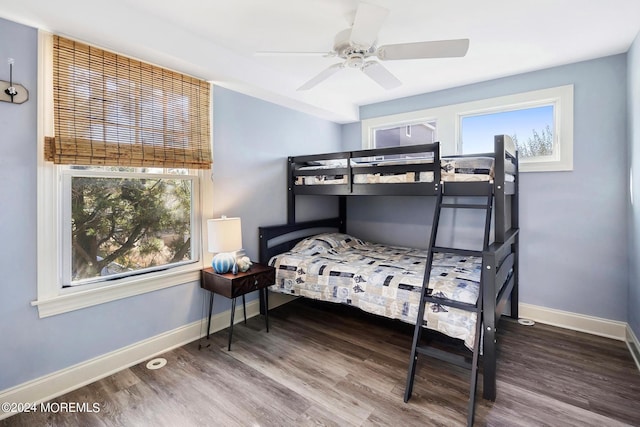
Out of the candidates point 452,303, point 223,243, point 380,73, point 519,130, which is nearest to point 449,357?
point 452,303

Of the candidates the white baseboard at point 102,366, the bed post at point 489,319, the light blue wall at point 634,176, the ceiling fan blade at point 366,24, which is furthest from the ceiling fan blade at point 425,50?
the white baseboard at point 102,366

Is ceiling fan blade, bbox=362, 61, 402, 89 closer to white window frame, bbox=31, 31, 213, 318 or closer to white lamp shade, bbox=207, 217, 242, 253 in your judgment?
white lamp shade, bbox=207, 217, 242, 253

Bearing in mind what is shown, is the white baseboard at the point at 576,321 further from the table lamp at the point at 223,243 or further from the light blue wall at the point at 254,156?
the table lamp at the point at 223,243

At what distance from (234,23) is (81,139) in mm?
1313

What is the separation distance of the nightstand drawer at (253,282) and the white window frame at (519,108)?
2.49 m

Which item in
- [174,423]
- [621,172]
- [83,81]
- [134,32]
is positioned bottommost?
[174,423]

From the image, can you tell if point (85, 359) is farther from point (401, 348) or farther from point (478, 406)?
point (478, 406)

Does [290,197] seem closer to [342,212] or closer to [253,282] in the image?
[342,212]

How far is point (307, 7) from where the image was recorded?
2.05 meters

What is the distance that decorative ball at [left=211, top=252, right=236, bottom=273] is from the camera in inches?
105

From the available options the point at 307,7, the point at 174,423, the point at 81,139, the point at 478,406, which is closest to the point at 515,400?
the point at 478,406

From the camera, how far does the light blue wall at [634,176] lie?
2371 mm

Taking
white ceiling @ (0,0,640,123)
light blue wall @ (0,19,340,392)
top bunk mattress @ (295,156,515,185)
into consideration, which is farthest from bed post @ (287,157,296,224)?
white ceiling @ (0,0,640,123)

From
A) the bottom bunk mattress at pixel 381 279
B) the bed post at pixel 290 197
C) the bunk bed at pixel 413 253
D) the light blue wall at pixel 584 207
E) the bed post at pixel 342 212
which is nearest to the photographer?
the bunk bed at pixel 413 253
